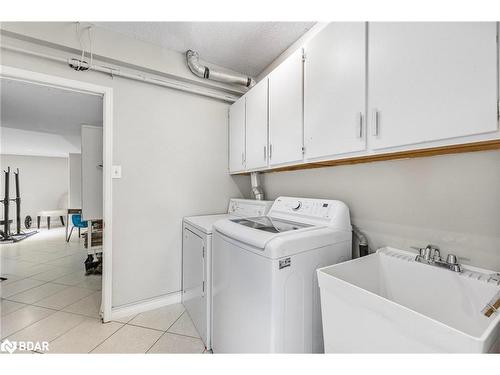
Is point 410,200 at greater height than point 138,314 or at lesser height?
greater

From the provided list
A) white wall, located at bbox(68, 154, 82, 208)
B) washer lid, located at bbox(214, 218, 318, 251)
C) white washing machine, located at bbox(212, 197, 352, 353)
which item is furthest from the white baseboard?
white wall, located at bbox(68, 154, 82, 208)

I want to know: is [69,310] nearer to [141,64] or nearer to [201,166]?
[201,166]

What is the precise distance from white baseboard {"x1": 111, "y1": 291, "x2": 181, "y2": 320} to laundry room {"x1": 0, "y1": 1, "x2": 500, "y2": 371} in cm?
1

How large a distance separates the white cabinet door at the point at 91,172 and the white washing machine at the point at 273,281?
190 cm

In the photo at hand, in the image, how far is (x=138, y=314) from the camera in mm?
1937

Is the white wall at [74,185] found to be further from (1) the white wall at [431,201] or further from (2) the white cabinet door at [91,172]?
(1) the white wall at [431,201]

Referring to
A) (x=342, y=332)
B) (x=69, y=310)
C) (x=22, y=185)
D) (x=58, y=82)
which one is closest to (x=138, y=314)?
(x=69, y=310)

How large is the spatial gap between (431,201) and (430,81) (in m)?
0.61

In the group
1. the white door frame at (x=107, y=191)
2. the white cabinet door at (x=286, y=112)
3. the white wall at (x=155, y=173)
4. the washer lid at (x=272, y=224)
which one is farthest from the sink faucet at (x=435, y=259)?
the white door frame at (x=107, y=191)

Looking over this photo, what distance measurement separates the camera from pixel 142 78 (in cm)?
192

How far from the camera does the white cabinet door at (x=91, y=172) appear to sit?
2.41 metres

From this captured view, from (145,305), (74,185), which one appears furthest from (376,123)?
(74,185)

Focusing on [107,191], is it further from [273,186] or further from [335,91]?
[335,91]

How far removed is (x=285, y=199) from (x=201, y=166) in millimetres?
1041
